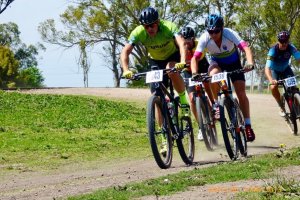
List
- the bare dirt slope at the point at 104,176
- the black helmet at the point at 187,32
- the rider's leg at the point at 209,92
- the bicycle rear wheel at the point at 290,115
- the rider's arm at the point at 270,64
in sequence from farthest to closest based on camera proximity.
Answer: the bicycle rear wheel at the point at 290,115, the rider's arm at the point at 270,64, the black helmet at the point at 187,32, the rider's leg at the point at 209,92, the bare dirt slope at the point at 104,176

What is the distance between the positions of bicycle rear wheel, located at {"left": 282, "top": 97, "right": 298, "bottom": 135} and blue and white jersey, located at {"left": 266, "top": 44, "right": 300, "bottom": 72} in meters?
0.75

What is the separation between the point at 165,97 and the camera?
9.56 m

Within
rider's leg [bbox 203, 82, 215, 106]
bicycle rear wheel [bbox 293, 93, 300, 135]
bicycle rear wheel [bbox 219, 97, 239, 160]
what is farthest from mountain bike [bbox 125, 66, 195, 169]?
bicycle rear wheel [bbox 293, 93, 300, 135]

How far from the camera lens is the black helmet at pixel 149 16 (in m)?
9.20

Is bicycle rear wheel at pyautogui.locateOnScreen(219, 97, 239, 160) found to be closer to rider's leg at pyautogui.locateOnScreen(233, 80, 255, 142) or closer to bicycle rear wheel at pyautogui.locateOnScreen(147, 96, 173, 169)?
rider's leg at pyautogui.locateOnScreen(233, 80, 255, 142)

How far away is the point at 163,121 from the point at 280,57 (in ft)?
15.6

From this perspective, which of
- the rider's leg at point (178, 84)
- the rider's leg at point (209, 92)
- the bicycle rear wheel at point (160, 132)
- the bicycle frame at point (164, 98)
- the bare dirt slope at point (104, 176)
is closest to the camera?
the bare dirt slope at point (104, 176)

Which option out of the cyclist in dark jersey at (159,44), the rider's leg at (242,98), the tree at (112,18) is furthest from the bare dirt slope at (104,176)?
the tree at (112,18)

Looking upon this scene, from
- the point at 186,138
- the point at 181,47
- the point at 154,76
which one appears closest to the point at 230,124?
the point at 186,138

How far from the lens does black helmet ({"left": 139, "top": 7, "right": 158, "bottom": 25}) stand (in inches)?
362

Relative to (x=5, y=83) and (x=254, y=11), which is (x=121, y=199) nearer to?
(x=254, y=11)

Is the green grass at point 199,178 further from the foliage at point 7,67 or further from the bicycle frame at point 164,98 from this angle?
the foliage at point 7,67

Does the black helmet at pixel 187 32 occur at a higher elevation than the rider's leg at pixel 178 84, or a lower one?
higher

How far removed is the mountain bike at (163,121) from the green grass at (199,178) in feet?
3.33
